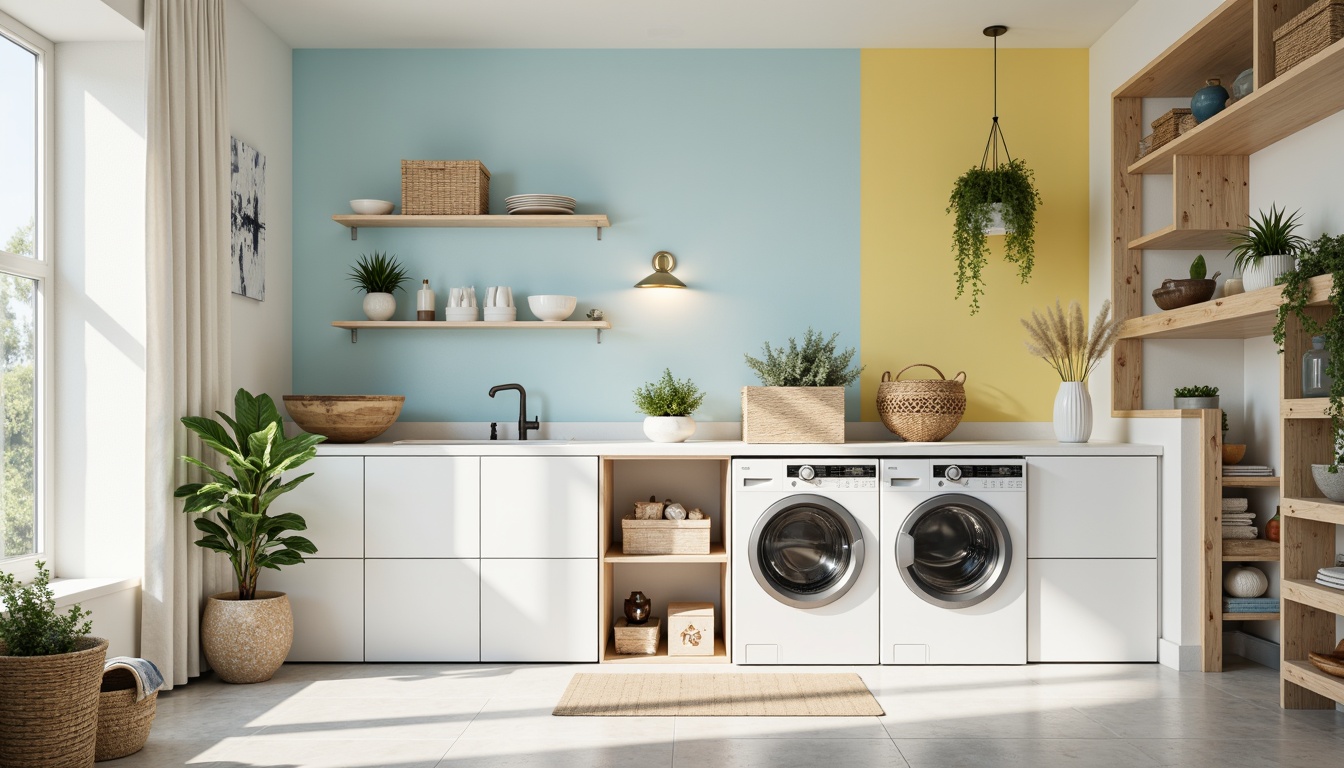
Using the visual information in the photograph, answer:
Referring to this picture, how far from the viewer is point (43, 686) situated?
247cm

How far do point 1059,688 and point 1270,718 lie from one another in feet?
2.16

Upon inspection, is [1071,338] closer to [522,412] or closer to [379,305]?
[522,412]

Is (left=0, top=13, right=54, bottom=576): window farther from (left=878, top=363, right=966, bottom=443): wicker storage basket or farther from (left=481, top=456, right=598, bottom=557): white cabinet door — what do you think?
(left=878, top=363, right=966, bottom=443): wicker storage basket

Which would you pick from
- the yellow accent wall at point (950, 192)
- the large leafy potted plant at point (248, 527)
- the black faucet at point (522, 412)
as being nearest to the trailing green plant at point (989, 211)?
the yellow accent wall at point (950, 192)

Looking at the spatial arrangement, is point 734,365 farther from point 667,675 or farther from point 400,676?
point 400,676

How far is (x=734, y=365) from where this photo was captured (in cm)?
450

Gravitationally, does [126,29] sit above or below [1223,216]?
above

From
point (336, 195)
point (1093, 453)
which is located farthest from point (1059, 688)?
point (336, 195)

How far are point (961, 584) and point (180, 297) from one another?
3171mm

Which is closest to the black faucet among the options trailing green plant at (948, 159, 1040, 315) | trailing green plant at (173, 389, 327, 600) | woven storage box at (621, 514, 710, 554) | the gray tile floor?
woven storage box at (621, 514, 710, 554)

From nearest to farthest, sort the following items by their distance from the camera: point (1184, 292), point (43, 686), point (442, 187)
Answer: point (43, 686) → point (1184, 292) → point (442, 187)

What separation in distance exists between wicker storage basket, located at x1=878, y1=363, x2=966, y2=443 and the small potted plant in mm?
855

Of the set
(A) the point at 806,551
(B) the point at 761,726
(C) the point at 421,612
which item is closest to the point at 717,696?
(B) the point at 761,726

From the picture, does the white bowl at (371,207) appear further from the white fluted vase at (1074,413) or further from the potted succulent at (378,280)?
the white fluted vase at (1074,413)
